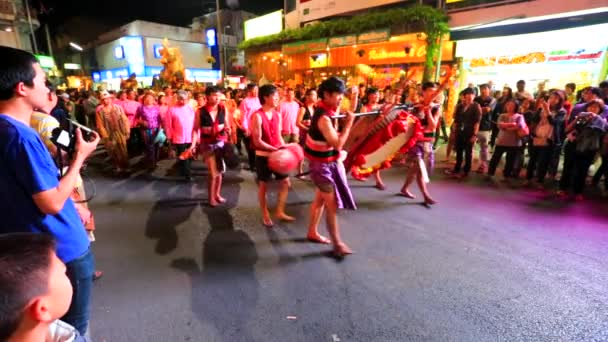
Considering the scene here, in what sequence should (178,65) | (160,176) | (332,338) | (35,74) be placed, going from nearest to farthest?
(35,74)
(332,338)
(160,176)
(178,65)

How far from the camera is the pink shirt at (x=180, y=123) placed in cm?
626

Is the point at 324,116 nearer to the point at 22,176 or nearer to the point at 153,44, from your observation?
the point at 22,176

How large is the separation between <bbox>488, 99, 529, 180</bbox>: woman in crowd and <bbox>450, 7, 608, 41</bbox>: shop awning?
4062 millimetres

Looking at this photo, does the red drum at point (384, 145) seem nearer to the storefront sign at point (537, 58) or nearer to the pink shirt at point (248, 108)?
the pink shirt at point (248, 108)

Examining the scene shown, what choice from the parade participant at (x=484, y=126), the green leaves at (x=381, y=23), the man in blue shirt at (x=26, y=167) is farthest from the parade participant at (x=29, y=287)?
the green leaves at (x=381, y=23)

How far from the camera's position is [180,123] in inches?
247

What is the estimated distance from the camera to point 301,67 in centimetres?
1777

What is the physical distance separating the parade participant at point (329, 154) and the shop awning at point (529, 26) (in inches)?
347

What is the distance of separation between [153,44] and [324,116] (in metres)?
37.8

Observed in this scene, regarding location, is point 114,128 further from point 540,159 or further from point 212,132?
point 540,159

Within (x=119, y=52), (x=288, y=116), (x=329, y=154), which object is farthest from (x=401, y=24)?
(x=119, y=52)

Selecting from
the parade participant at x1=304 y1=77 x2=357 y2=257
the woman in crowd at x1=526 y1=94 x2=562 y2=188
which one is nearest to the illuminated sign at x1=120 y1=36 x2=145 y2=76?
the parade participant at x1=304 y1=77 x2=357 y2=257

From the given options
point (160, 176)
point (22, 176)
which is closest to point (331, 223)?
point (22, 176)

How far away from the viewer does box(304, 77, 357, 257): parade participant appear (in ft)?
10.7
